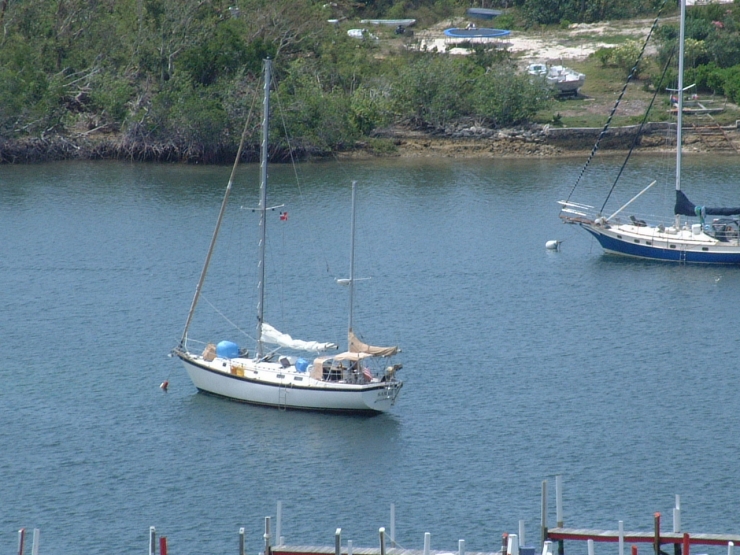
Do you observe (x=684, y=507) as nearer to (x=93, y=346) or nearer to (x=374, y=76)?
(x=93, y=346)

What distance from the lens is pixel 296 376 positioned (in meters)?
47.3

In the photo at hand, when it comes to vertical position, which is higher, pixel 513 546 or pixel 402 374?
pixel 402 374

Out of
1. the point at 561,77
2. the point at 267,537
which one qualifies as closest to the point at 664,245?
the point at 561,77

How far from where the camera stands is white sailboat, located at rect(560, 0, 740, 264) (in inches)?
2714

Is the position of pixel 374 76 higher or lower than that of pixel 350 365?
higher

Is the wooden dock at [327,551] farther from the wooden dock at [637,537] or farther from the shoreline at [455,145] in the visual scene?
the shoreline at [455,145]

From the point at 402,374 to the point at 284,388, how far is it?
6798mm

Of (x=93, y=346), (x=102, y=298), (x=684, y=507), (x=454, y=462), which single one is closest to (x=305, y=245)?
(x=102, y=298)

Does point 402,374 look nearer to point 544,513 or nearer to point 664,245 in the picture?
point 544,513

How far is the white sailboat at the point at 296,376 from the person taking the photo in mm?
46719

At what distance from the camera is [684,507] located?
40.2 meters

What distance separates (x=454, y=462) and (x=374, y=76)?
65.8 metres

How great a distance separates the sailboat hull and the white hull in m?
27.2

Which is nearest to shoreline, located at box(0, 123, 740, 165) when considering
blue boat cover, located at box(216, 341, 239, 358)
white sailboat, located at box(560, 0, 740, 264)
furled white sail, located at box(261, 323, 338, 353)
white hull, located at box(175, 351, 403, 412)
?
white sailboat, located at box(560, 0, 740, 264)
